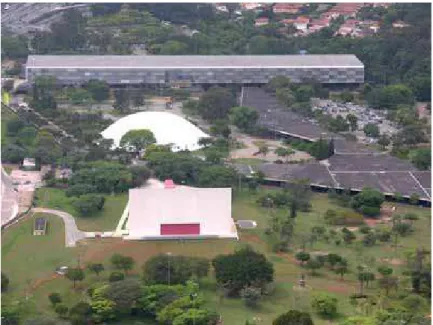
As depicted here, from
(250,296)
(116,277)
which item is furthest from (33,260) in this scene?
(250,296)

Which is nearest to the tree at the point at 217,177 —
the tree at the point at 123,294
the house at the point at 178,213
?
the house at the point at 178,213

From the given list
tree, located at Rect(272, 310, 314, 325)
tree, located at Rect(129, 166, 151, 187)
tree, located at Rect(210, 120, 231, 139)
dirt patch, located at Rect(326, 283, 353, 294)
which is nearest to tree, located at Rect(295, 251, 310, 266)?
dirt patch, located at Rect(326, 283, 353, 294)

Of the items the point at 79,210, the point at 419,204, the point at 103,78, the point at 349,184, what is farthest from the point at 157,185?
the point at 103,78

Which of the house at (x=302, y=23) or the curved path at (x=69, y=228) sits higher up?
the house at (x=302, y=23)

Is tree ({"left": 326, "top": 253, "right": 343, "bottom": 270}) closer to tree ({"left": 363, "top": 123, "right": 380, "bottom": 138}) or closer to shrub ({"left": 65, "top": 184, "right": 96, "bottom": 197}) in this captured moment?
shrub ({"left": 65, "top": 184, "right": 96, "bottom": 197})

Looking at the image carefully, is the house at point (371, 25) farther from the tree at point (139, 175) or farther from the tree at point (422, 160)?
the tree at point (139, 175)

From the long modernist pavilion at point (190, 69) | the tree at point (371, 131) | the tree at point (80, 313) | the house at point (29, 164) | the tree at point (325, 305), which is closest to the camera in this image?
the tree at point (80, 313)

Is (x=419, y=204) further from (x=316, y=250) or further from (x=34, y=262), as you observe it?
(x=34, y=262)

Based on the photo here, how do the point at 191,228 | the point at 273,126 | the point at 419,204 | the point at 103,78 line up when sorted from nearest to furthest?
1. the point at 191,228
2. the point at 419,204
3. the point at 273,126
4. the point at 103,78
